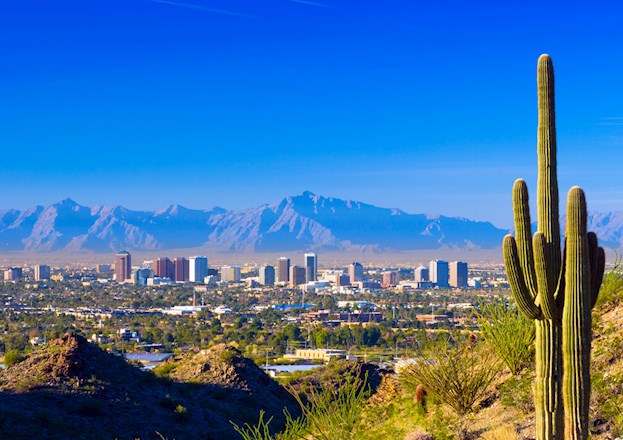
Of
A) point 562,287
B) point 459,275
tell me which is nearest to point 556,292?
point 562,287

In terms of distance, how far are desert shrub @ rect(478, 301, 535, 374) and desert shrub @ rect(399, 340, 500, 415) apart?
0.19m

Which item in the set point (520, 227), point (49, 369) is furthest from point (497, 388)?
point (49, 369)

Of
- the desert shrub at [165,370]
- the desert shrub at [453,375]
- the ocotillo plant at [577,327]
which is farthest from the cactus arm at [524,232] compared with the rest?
the desert shrub at [165,370]

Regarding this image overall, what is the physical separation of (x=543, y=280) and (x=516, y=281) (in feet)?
0.82

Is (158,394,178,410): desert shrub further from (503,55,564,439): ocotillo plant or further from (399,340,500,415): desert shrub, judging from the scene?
(503,55,564,439): ocotillo plant

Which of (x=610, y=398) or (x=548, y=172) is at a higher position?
(x=548, y=172)

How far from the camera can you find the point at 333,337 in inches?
2790

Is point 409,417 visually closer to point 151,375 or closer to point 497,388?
point 497,388

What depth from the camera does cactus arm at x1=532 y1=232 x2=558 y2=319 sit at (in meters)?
8.56

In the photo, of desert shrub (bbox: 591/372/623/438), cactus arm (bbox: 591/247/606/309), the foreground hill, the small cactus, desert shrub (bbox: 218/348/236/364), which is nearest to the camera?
cactus arm (bbox: 591/247/606/309)

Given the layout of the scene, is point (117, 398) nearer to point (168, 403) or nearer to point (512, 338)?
point (168, 403)

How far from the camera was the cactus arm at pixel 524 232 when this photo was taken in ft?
28.7

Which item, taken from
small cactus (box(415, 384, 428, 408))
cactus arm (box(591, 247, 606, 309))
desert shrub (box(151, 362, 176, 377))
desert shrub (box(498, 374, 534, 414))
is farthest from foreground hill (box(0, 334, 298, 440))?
cactus arm (box(591, 247, 606, 309))

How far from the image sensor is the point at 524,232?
28.8 ft
